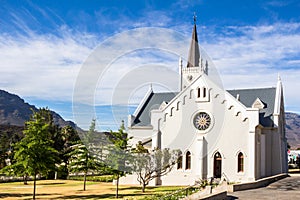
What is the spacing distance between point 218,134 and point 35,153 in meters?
18.9

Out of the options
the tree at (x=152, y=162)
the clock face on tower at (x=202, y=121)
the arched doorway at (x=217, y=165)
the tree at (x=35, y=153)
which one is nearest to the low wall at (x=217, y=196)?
the tree at (x=152, y=162)

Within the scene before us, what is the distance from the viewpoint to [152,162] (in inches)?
1400

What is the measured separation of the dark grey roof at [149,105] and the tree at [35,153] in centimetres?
1982

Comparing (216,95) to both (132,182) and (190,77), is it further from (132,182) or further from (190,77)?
(190,77)

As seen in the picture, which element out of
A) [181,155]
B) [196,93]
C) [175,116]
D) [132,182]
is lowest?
[132,182]

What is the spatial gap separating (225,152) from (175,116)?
6.68 m

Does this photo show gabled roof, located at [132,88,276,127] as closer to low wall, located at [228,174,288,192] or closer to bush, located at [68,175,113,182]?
bush, located at [68,175,113,182]

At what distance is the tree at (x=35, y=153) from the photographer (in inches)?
1109

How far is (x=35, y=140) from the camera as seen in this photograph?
95.2 ft

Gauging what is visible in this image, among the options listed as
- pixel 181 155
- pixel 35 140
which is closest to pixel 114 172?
pixel 35 140

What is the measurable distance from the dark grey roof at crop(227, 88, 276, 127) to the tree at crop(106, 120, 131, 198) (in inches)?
689

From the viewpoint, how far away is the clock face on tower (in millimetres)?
38531

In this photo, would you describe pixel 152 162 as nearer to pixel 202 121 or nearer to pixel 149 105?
pixel 202 121

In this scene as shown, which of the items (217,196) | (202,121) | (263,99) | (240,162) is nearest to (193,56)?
(263,99)
